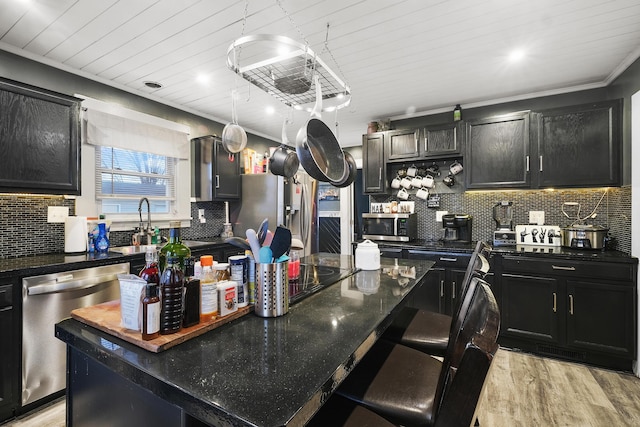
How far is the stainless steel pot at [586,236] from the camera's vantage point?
2.67m

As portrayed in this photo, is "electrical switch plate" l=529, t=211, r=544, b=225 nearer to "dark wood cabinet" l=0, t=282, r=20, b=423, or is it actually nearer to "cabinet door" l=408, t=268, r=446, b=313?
"cabinet door" l=408, t=268, r=446, b=313

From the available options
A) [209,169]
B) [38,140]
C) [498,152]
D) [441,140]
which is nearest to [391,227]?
[441,140]

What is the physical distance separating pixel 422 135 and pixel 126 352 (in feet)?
11.2

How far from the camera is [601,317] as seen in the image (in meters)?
2.44

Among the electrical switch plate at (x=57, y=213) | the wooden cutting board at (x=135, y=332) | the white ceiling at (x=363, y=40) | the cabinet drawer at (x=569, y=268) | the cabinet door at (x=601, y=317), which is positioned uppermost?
the white ceiling at (x=363, y=40)

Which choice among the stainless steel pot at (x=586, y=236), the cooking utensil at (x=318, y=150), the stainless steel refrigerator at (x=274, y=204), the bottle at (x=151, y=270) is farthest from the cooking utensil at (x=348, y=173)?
the stainless steel pot at (x=586, y=236)

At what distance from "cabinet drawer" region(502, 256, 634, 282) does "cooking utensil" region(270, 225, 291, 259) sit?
250 centimetres

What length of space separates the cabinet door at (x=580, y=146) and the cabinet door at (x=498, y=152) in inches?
5.4

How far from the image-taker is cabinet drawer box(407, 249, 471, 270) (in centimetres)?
294

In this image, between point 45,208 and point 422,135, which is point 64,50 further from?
point 422,135

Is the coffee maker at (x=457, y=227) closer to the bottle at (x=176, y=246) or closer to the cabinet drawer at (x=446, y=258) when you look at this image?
the cabinet drawer at (x=446, y=258)

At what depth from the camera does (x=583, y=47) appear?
2.27 m

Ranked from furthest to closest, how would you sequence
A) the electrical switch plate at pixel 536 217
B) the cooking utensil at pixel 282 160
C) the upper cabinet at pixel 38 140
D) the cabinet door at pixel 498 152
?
the electrical switch plate at pixel 536 217 → the cabinet door at pixel 498 152 → the upper cabinet at pixel 38 140 → the cooking utensil at pixel 282 160

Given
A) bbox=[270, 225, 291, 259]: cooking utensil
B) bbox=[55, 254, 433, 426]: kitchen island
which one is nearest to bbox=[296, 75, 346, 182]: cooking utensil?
bbox=[270, 225, 291, 259]: cooking utensil
